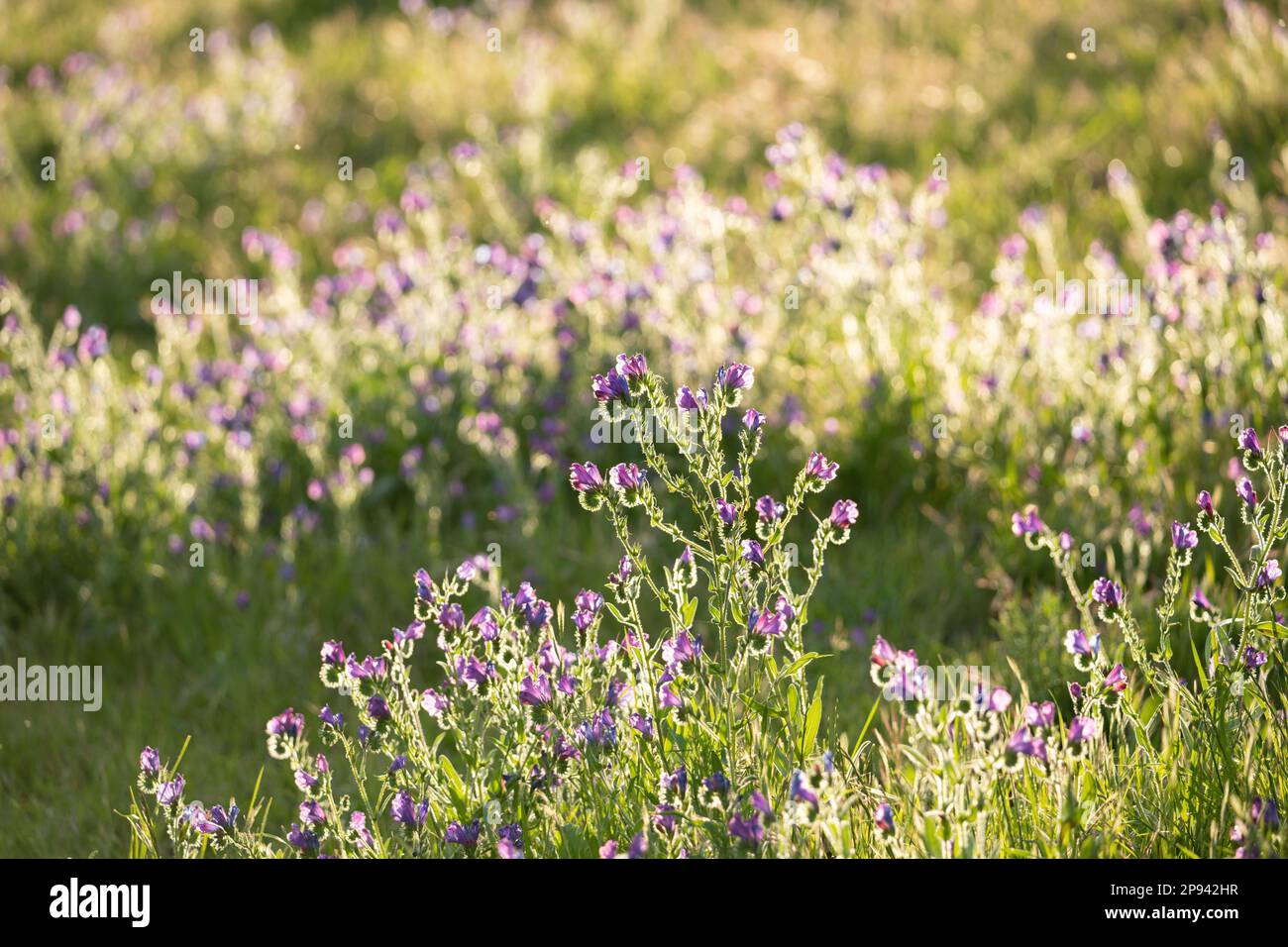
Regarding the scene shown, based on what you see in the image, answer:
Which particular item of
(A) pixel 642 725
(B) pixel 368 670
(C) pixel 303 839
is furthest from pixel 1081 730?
(C) pixel 303 839

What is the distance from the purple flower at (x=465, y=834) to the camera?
2.55 m

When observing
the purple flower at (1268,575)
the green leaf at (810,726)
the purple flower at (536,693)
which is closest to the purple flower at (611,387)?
the purple flower at (536,693)

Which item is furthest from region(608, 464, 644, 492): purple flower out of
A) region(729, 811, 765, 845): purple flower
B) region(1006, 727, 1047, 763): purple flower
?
region(1006, 727, 1047, 763): purple flower

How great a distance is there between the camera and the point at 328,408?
5566 millimetres

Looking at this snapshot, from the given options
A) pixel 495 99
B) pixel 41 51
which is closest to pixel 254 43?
pixel 41 51

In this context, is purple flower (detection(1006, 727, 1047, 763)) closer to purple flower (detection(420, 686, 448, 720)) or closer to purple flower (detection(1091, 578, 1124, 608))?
purple flower (detection(1091, 578, 1124, 608))

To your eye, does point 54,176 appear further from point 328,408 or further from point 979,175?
point 979,175

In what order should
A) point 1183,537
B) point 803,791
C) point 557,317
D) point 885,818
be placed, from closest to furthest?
point 803,791 < point 885,818 < point 1183,537 < point 557,317

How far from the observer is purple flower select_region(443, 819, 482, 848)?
100 inches

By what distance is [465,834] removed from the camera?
2555mm

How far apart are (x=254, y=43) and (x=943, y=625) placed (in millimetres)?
9515

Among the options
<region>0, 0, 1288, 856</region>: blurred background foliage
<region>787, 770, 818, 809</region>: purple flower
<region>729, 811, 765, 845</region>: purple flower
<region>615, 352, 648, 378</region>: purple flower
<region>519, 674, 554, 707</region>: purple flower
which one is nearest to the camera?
<region>787, 770, 818, 809</region>: purple flower

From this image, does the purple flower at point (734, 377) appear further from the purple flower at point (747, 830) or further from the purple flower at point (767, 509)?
the purple flower at point (747, 830)

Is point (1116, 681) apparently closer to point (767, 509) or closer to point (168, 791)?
point (767, 509)
